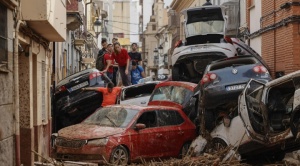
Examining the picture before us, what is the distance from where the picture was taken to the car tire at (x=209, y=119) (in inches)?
480

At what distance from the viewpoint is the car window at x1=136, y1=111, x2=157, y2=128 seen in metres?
12.8

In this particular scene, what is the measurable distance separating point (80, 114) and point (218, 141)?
223 inches

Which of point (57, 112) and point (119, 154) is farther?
point (57, 112)

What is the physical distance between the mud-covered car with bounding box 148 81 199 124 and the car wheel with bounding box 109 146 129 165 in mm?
2660

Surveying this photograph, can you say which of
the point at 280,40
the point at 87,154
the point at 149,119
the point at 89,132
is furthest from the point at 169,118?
the point at 280,40

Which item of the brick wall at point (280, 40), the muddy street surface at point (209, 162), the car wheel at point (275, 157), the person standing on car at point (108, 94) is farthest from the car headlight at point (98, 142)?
the brick wall at point (280, 40)

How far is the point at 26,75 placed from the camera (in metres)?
11.3

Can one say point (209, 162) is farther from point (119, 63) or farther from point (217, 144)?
point (119, 63)

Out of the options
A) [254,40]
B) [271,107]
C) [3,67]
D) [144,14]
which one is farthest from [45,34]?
[144,14]

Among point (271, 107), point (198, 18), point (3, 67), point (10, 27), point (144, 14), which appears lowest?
point (271, 107)

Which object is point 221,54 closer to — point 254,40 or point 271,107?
point 254,40

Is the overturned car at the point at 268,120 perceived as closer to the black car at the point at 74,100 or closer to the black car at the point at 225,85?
the black car at the point at 225,85

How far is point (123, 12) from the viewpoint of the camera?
4050 inches

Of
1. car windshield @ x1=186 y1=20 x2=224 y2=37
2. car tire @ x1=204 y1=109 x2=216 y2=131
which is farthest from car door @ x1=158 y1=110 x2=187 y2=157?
car windshield @ x1=186 y1=20 x2=224 y2=37
